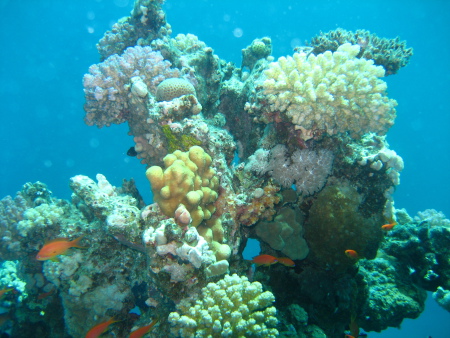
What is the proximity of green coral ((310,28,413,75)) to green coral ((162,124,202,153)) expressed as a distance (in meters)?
4.02

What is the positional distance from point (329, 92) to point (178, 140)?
2967mm

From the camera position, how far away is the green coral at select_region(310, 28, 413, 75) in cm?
593

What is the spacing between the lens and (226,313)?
294cm

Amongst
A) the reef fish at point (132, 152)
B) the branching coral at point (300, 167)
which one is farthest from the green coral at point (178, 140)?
the reef fish at point (132, 152)

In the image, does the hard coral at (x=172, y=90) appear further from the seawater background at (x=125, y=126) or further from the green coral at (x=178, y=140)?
the seawater background at (x=125, y=126)

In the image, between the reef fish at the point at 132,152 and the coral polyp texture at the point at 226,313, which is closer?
the coral polyp texture at the point at 226,313

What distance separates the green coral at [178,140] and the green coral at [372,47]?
4.02 m

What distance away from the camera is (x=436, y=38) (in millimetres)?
72688

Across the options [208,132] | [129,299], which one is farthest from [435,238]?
[129,299]

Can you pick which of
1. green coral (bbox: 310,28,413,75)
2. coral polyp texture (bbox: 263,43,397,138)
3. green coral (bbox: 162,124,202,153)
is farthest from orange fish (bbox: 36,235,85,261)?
green coral (bbox: 310,28,413,75)

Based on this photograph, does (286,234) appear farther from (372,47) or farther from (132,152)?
(372,47)

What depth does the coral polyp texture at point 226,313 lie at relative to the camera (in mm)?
2793

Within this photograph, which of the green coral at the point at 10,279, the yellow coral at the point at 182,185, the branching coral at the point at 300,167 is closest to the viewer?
the yellow coral at the point at 182,185

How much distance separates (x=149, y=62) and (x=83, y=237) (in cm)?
447
